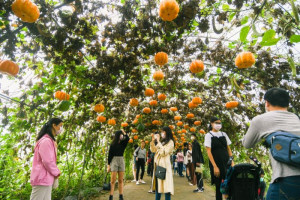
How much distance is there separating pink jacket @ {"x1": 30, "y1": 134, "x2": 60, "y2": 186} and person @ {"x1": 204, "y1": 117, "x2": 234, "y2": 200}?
3011 mm

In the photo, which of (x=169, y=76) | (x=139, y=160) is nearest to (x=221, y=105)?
(x=169, y=76)

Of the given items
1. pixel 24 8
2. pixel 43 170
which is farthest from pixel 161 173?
pixel 24 8

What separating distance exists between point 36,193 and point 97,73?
281 cm

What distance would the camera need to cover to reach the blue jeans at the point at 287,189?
1503 millimetres

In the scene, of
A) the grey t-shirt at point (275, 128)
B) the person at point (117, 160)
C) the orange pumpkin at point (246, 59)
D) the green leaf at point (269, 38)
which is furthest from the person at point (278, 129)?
the person at point (117, 160)

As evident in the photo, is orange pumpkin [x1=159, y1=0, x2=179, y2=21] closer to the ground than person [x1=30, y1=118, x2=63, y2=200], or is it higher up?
higher up

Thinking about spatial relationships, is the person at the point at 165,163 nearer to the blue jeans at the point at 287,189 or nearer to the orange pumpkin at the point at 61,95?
the orange pumpkin at the point at 61,95

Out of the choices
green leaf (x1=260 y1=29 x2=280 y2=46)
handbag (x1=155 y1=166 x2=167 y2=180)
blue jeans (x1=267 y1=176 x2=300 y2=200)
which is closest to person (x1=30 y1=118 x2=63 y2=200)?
handbag (x1=155 y1=166 x2=167 y2=180)

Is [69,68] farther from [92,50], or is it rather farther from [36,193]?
[36,193]

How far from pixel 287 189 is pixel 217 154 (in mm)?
2626

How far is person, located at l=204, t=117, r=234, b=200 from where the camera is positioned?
3949 millimetres

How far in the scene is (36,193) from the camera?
2.81 m

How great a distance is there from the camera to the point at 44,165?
9.46 ft

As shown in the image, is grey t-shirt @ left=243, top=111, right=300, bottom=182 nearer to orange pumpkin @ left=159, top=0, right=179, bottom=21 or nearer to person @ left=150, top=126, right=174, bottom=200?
orange pumpkin @ left=159, top=0, right=179, bottom=21
